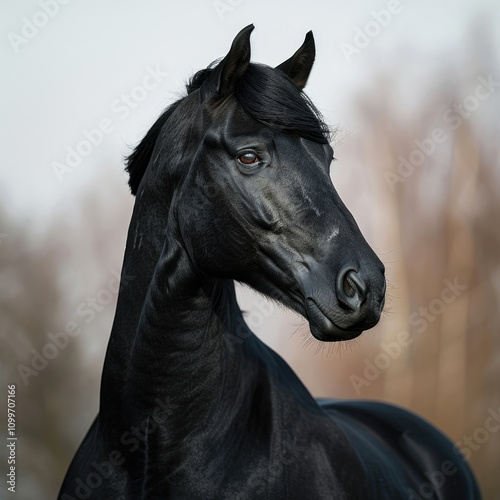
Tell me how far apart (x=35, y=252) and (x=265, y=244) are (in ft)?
25.0

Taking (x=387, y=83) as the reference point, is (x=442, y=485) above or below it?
below

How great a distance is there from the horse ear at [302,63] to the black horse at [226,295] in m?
0.01

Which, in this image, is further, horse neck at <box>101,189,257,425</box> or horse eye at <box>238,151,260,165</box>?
horse neck at <box>101,189,257,425</box>

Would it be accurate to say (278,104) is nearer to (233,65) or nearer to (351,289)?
(233,65)

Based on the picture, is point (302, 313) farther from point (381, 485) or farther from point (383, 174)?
point (383, 174)

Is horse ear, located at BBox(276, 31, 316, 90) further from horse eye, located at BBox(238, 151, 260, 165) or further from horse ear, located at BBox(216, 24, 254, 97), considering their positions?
horse eye, located at BBox(238, 151, 260, 165)

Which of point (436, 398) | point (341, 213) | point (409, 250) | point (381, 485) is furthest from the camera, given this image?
point (409, 250)

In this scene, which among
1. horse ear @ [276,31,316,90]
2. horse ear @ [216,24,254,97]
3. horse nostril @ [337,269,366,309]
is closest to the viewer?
horse nostril @ [337,269,366,309]

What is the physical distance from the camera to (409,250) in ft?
43.4

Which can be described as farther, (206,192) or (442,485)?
(442,485)

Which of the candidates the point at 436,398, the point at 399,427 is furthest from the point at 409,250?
the point at 399,427

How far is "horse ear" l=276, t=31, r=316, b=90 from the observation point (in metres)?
2.77

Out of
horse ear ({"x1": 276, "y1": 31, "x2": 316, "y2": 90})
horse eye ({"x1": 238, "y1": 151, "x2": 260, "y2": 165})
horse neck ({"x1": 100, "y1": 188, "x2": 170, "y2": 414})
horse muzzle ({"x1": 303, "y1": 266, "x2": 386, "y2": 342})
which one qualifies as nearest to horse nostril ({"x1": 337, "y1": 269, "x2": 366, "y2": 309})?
horse muzzle ({"x1": 303, "y1": 266, "x2": 386, "y2": 342})

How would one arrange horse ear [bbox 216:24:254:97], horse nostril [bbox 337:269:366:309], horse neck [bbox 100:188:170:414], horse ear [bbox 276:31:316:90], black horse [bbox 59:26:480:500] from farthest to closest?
1. horse ear [bbox 276:31:316:90]
2. horse neck [bbox 100:188:170:414]
3. horse ear [bbox 216:24:254:97]
4. black horse [bbox 59:26:480:500]
5. horse nostril [bbox 337:269:366:309]
